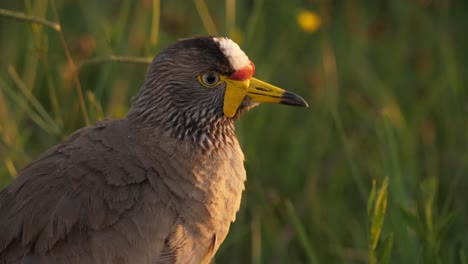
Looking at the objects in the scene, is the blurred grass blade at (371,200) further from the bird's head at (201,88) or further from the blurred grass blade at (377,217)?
the bird's head at (201,88)

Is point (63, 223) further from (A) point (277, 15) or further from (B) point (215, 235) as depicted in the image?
(A) point (277, 15)

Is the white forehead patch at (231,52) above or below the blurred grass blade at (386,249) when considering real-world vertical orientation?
above

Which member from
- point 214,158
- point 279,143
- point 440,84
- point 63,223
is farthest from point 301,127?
point 63,223

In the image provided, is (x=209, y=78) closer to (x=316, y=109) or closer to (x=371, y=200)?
(x=371, y=200)

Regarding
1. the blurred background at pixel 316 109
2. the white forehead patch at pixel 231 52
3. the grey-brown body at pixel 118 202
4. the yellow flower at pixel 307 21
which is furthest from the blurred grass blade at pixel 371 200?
the yellow flower at pixel 307 21

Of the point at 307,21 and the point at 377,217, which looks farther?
the point at 307,21

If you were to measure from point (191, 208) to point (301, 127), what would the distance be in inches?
82.6

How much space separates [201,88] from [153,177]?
46 cm

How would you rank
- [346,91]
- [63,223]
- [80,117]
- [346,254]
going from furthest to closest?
1. [346,91]
2. [80,117]
3. [346,254]
4. [63,223]

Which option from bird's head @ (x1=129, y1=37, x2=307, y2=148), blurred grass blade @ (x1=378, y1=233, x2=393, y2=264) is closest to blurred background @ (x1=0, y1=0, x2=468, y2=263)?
blurred grass blade @ (x1=378, y1=233, x2=393, y2=264)

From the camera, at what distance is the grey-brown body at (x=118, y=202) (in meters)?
3.65

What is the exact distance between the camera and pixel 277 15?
6824mm

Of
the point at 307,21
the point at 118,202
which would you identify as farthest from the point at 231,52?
the point at 307,21

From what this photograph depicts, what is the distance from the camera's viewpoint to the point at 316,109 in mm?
5684
